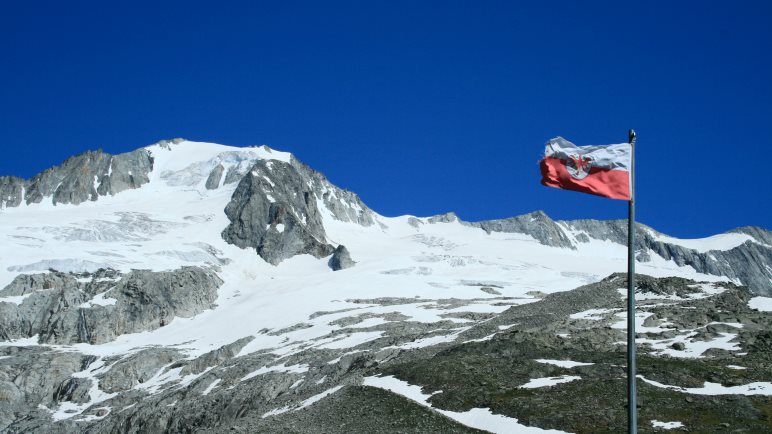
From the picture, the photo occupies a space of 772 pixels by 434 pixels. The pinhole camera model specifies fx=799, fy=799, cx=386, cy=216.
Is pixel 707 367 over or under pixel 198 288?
under

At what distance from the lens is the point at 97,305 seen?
549 feet

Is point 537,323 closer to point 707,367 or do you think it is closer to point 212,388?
point 707,367

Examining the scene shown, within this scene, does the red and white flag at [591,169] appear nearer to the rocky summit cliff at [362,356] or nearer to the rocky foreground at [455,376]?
the rocky foreground at [455,376]

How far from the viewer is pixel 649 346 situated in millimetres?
77500

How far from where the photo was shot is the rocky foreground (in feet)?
197

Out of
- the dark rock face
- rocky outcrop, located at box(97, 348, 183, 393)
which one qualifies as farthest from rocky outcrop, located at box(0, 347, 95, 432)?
the dark rock face

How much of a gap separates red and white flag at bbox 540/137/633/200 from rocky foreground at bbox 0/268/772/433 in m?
33.1

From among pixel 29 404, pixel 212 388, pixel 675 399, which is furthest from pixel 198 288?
pixel 675 399

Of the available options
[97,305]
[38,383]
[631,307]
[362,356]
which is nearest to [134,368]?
[38,383]

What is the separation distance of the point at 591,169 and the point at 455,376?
47487 mm

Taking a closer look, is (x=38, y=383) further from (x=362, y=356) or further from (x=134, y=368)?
(x=362, y=356)

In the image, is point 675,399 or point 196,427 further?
point 196,427

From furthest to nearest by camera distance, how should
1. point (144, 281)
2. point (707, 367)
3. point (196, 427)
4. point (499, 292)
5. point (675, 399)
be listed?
point (499, 292) → point (144, 281) → point (196, 427) → point (707, 367) → point (675, 399)

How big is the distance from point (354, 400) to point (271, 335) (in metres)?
74.2
